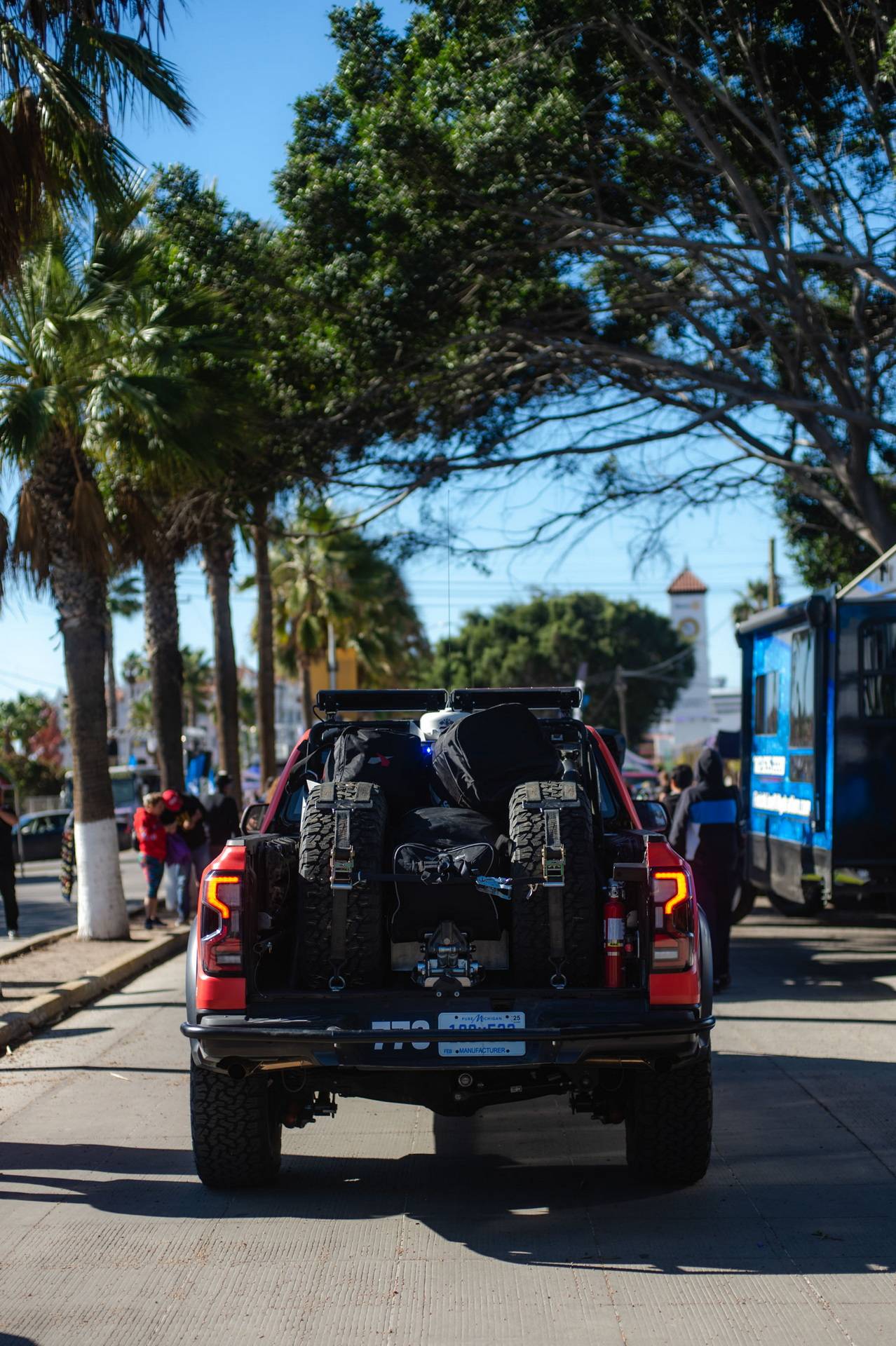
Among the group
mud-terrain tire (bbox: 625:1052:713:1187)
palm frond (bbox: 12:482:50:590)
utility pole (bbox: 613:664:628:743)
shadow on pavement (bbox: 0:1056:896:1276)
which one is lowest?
utility pole (bbox: 613:664:628:743)

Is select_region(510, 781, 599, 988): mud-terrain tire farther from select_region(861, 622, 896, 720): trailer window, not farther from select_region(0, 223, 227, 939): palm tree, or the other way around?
select_region(0, 223, 227, 939): palm tree

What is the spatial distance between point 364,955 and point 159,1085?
3.26 m

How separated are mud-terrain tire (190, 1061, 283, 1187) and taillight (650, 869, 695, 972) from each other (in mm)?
1614

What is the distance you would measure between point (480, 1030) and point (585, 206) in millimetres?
13206

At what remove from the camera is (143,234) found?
588 inches

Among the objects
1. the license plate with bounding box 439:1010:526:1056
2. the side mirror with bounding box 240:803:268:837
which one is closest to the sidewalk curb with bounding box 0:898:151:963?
the side mirror with bounding box 240:803:268:837

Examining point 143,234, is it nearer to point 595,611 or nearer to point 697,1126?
point 697,1126

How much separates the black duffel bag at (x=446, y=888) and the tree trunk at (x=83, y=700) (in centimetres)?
990

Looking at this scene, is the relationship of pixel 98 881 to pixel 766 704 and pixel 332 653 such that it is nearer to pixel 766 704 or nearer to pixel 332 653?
pixel 766 704

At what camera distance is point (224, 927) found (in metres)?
5.34

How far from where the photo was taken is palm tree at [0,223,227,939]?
14195 mm

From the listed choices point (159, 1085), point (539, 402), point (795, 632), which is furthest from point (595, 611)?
point (159, 1085)

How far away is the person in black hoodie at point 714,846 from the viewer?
35.9 ft

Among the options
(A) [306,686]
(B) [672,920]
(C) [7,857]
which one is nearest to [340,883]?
(B) [672,920]
